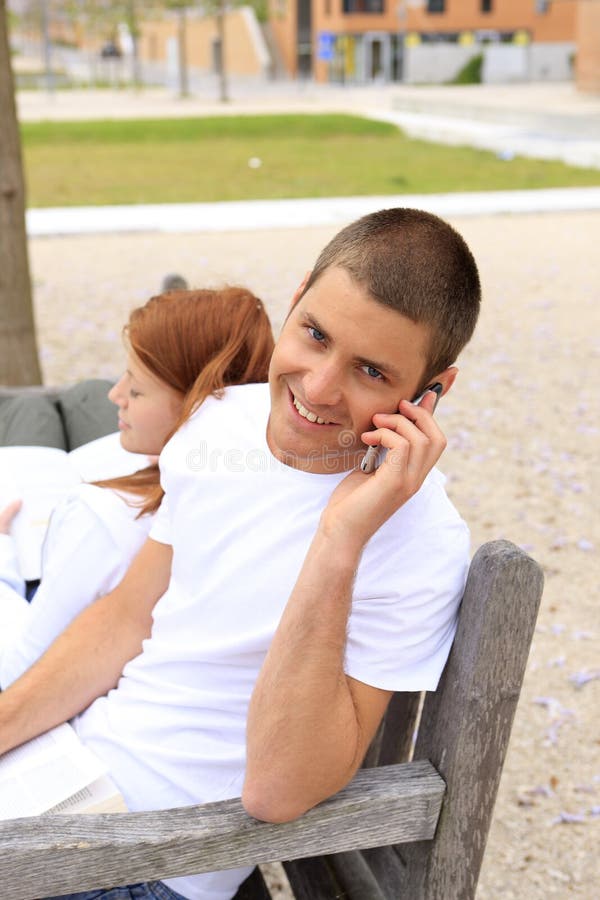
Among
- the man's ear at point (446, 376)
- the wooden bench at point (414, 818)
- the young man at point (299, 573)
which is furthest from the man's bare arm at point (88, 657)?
the man's ear at point (446, 376)

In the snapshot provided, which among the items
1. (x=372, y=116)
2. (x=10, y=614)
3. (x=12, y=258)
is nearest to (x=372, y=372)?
(x=10, y=614)

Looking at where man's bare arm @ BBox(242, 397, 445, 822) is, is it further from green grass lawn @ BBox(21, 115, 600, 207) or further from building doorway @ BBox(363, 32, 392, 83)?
building doorway @ BBox(363, 32, 392, 83)

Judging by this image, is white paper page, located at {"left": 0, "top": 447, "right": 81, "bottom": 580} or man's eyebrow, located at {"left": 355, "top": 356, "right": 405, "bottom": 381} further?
white paper page, located at {"left": 0, "top": 447, "right": 81, "bottom": 580}

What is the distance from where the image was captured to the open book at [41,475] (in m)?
2.66

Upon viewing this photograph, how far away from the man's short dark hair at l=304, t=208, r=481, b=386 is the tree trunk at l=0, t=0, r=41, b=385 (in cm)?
401

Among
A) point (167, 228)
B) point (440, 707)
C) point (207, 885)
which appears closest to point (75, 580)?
point (207, 885)

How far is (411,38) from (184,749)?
60867 millimetres

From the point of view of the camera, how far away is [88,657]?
1927mm

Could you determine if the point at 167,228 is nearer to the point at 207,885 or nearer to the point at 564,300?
the point at 564,300

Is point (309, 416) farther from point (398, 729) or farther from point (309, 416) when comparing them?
point (398, 729)

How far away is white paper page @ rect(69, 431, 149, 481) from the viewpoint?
275 centimetres

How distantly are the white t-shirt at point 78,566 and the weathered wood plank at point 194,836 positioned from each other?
0.59m

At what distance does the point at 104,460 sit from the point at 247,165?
17.4m

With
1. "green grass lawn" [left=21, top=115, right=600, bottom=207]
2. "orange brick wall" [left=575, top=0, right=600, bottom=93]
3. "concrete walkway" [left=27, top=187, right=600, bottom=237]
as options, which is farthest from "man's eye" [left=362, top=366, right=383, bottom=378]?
"orange brick wall" [left=575, top=0, right=600, bottom=93]
